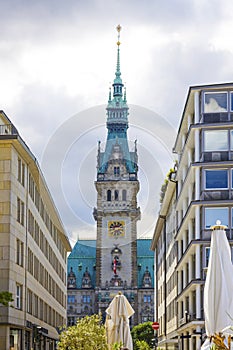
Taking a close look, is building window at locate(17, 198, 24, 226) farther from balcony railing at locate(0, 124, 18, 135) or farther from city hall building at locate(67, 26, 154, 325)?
city hall building at locate(67, 26, 154, 325)

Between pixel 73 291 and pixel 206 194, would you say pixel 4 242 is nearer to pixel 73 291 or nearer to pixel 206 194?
pixel 206 194

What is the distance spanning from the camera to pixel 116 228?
582 ft

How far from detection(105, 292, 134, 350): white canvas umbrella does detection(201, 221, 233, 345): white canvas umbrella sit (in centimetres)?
1345

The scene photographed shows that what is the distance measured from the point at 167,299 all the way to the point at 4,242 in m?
35.2

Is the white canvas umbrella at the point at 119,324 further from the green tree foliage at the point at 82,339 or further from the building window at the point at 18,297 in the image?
the building window at the point at 18,297

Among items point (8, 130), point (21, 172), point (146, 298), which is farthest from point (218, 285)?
point (146, 298)

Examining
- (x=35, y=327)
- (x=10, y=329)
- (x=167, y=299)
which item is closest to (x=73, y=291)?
(x=167, y=299)

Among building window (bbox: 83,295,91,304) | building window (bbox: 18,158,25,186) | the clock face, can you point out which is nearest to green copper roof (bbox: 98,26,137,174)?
building window (bbox: 18,158,25,186)

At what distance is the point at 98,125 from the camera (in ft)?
134

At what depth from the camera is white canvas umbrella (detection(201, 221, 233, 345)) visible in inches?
998

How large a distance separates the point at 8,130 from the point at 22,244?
23.2 feet

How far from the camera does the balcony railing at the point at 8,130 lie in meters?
48.6

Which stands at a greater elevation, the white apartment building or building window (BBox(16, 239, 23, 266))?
the white apartment building

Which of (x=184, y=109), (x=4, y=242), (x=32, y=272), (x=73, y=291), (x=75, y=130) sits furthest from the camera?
(x=73, y=291)
